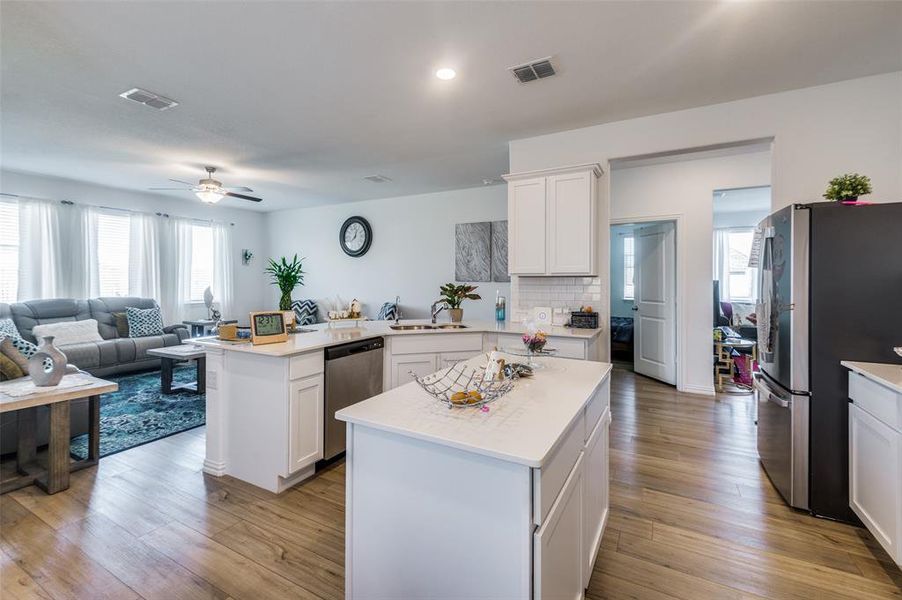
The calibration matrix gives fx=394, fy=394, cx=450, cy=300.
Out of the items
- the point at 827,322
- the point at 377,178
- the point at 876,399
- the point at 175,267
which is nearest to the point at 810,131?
the point at 827,322

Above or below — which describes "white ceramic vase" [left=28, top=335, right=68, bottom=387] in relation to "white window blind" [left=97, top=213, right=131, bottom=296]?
below

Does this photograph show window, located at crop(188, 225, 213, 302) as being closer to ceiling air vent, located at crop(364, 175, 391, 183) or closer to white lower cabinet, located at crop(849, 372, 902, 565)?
ceiling air vent, located at crop(364, 175, 391, 183)

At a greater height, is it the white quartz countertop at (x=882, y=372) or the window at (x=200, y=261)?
the window at (x=200, y=261)

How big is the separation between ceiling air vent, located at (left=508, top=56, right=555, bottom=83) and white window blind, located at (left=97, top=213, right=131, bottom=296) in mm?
6526

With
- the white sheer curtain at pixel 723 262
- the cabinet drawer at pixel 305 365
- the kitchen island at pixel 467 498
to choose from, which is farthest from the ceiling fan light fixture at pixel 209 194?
the white sheer curtain at pixel 723 262

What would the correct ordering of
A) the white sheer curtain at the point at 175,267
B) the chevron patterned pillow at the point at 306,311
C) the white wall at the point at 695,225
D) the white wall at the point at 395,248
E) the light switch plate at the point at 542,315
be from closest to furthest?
the light switch plate at the point at 542,315 → the white wall at the point at 695,225 → the white wall at the point at 395,248 → the white sheer curtain at the point at 175,267 → the chevron patterned pillow at the point at 306,311

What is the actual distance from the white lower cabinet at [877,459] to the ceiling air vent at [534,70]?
7.99ft

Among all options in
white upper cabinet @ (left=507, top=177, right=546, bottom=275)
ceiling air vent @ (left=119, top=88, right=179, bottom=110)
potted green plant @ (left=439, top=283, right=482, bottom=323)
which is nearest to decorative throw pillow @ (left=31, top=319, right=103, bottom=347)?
ceiling air vent @ (left=119, top=88, right=179, bottom=110)

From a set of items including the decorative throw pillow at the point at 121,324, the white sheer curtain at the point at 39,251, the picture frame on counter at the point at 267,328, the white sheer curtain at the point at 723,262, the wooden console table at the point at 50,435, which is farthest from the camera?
the white sheer curtain at the point at 723,262

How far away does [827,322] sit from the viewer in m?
2.14

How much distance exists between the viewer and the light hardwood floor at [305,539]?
1711mm

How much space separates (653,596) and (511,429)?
3.93ft

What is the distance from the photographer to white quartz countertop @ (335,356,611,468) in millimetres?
1054

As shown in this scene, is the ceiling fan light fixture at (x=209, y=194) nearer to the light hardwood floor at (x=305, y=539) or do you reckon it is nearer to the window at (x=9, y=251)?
the window at (x=9, y=251)
